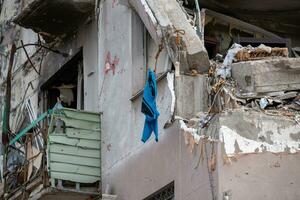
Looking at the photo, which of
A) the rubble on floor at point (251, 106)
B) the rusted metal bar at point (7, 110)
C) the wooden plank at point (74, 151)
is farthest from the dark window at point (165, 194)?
the rusted metal bar at point (7, 110)

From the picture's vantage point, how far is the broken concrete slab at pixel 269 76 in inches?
610

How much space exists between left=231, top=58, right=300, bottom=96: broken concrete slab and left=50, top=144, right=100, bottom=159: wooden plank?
11.8 ft

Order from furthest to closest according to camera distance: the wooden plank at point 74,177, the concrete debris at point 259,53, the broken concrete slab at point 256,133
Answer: the wooden plank at point 74,177 < the concrete debris at point 259,53 < the broken concrete slab at point 256,133

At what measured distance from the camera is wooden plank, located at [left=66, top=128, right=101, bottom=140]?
18141 mm

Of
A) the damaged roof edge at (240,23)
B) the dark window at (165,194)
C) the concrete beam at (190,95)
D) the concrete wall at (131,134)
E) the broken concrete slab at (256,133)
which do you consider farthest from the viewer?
the damaged roof edge at (240,23)

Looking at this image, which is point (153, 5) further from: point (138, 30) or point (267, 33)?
point (267, 33)

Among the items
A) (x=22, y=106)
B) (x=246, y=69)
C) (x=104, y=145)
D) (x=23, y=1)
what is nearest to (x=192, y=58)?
(x=246, y=69)

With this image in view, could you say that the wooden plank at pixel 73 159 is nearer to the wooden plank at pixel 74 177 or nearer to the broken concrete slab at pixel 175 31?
the wooden plank at pixel 74 177

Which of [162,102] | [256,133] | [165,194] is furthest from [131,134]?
[256,133]

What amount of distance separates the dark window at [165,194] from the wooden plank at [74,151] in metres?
2.07

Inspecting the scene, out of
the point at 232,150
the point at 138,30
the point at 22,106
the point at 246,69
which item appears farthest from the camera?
the point at 22,106

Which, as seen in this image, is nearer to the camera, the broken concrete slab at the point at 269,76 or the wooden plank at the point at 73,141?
the broken concrete slab at the point at 269,76

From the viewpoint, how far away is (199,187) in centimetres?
1476

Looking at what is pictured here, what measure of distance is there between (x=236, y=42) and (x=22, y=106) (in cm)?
735
